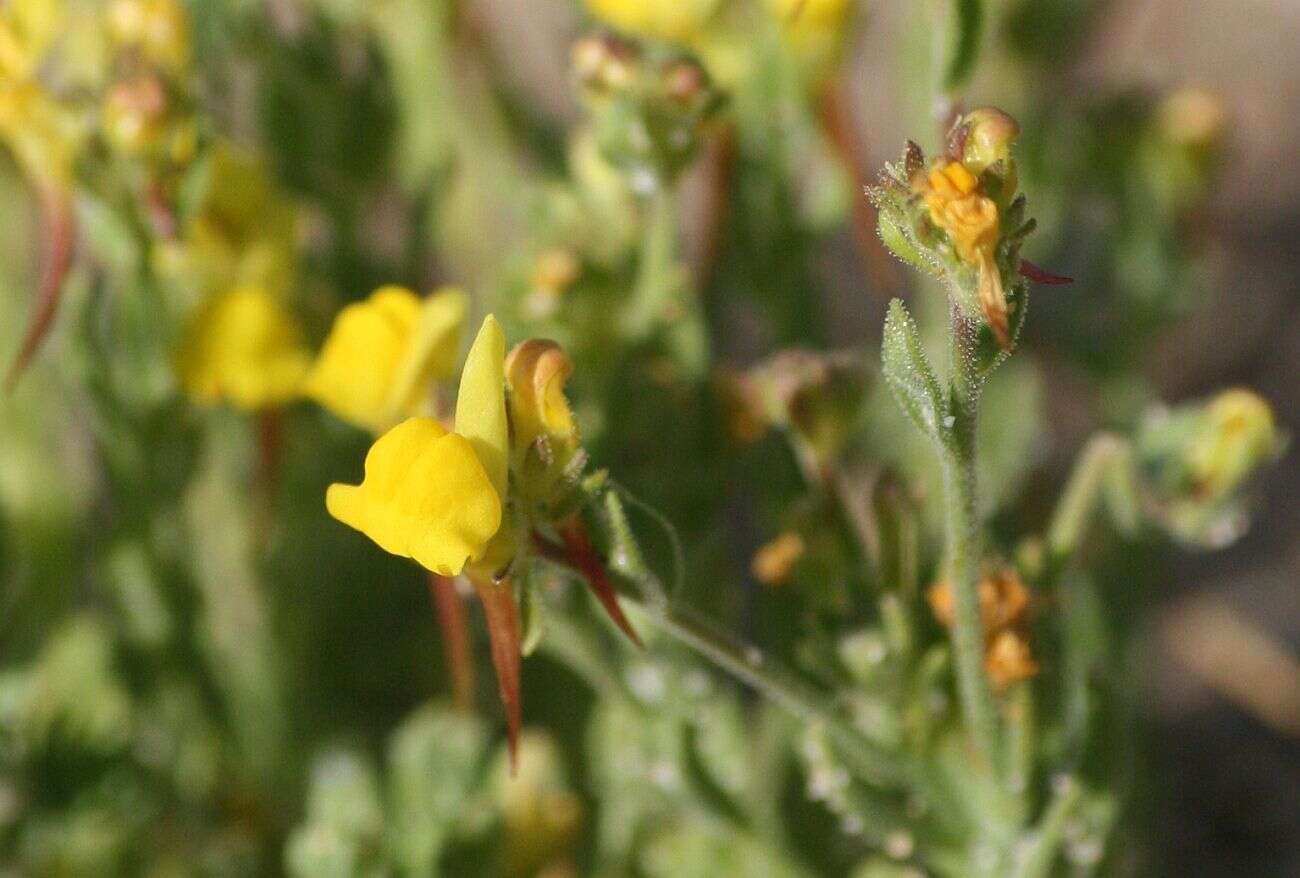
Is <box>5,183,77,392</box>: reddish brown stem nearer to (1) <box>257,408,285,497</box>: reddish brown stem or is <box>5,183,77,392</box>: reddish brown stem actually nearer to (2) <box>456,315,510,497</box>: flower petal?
(1) <box>257,408,285,497</box>: reddish brown stem

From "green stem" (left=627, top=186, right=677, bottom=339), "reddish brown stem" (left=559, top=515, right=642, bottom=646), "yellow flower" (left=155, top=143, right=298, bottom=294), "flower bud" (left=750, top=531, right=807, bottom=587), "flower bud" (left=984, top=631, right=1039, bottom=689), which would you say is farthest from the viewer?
"yellow flower" (left=155, top=143, right=298, bottom=294)

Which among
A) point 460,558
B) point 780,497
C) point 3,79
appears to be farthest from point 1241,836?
point 3,79

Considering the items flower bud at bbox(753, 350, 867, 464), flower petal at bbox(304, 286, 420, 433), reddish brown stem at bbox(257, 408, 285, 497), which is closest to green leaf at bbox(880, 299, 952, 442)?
flower bud at bbox(753, 350, 867, 464)

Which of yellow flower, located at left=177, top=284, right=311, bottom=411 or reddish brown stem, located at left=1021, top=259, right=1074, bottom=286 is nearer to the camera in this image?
reddish brown stem, located at left=1021, top=259, right=1074, bottom=286

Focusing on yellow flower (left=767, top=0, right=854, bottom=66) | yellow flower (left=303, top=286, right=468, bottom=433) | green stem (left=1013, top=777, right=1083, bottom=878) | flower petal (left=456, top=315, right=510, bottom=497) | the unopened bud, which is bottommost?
green stem (left=1013, top=777, right=1083, bottom=878)

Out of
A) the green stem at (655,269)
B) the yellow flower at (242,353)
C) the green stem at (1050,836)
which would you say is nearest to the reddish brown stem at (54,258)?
the yellow flower at (242,353)

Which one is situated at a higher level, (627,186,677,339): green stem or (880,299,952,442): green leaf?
(627,186,677,339): green stem

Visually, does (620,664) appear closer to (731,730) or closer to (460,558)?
(731,730)
